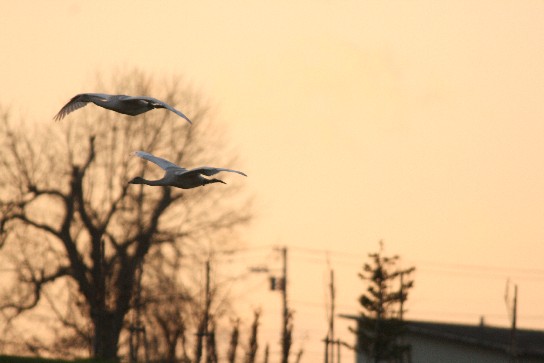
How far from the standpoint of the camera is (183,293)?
65312 mm

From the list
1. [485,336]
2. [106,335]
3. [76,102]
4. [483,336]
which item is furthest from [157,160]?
[485,336]

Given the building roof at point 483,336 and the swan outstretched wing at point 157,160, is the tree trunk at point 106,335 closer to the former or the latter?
the building roof at point 483,336

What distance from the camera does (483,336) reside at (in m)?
65.6

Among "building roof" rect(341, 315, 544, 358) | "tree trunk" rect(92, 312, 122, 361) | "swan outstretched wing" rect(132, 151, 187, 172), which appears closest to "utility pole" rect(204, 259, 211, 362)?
"tree trunk" rect(92, 312, 122, 361)

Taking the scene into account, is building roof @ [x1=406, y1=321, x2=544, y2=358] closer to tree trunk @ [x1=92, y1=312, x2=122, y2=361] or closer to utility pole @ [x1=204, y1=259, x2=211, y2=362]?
utility pole @ [x1=204, y1=259, x2=211, y2=362]

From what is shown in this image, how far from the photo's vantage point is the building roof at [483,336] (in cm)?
6269

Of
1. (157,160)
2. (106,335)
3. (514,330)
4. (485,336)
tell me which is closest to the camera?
(157,160)

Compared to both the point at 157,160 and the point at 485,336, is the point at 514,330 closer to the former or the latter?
the point at 485,336

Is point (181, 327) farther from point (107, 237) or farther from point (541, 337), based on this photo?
point (541, 337)

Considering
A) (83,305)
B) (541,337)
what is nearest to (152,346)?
(83,305)

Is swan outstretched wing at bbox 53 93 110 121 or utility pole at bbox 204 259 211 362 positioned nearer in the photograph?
swan outstretched wing at bbox 53 93 110 121

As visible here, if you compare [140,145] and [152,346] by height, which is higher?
[140,145]

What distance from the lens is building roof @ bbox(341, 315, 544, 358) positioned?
6269 centimetres

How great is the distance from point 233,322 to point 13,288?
53.6 ft
